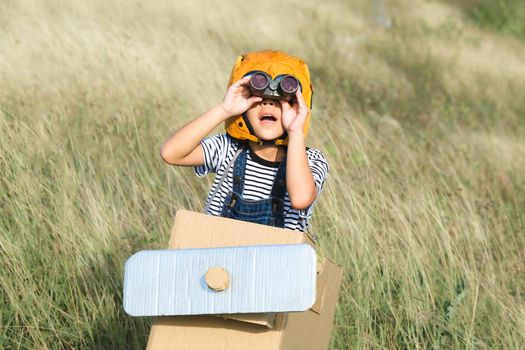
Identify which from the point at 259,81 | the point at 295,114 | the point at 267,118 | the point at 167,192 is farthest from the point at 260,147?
the point at 167,192

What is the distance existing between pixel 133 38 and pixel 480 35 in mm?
9813

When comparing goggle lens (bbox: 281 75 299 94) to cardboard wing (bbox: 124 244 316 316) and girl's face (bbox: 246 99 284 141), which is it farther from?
cardboard wing (bbox: 124 244 316 316)

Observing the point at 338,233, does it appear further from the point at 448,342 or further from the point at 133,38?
the point at 133,38

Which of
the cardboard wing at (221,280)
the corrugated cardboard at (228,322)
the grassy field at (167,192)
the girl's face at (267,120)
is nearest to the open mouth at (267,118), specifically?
the girl's face at (267,120)

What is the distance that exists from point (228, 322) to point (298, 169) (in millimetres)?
636

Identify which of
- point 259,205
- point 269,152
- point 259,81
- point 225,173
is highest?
point 259,81

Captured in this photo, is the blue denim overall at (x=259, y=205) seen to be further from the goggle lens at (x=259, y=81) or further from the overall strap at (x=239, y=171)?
the goggle lens at (x=259, y=81)

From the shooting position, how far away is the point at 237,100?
9.77ft

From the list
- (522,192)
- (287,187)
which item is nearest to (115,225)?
(287,187)

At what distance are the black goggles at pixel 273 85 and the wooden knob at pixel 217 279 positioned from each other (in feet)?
2.51

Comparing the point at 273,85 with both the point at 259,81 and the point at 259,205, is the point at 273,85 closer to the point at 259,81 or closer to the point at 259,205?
the point at 259,81

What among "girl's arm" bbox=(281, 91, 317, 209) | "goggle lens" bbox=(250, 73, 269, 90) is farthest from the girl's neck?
"goggle lens" bbox=(250, 73, 269, 90)

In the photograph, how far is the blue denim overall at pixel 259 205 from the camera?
3029mm

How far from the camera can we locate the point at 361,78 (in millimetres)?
9586
